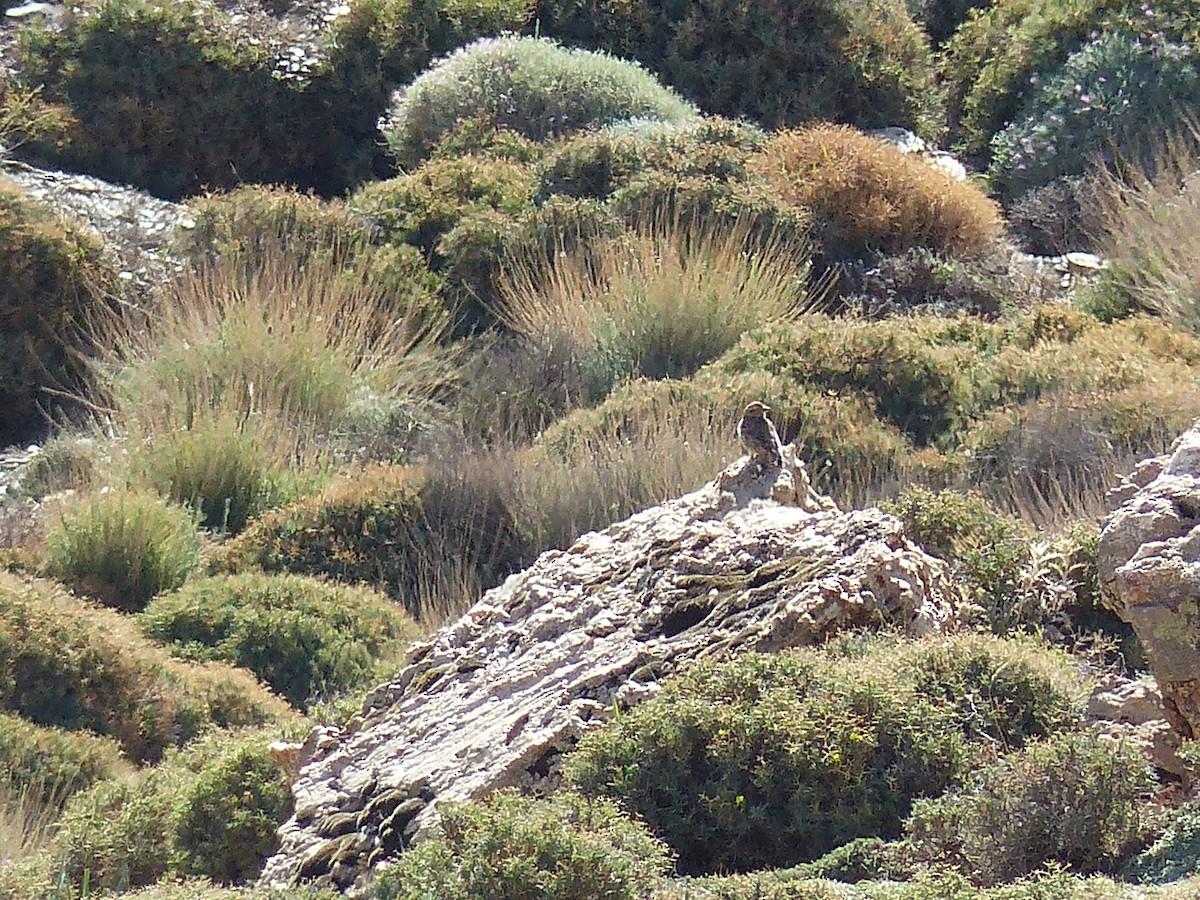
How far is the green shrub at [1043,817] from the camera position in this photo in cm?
315

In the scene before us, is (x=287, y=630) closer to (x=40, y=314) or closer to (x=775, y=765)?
(x=775, y=765)

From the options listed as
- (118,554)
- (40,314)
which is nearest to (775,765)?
(118,554)

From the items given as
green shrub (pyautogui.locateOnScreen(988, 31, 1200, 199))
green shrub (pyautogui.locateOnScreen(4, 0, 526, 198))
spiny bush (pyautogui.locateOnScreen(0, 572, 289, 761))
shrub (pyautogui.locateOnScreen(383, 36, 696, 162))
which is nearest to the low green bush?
spiny bush (pyautogui.locateOnScreen(0, 572, 289, 761))

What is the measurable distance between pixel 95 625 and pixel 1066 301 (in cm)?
694

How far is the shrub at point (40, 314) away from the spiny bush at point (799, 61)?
6.70 meters

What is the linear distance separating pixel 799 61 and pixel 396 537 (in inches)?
347

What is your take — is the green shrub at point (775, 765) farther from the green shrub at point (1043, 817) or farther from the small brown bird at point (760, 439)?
the small brown bird at point (760, 439)

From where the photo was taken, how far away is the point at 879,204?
1202 centimetres

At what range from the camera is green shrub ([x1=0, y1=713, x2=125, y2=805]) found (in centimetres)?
636

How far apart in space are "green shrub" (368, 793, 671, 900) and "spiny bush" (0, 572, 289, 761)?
3.88 meters

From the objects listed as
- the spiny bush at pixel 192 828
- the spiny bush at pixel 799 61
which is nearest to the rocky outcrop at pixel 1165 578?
the spiny bush at pixel 192 828

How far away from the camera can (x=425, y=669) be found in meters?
4.82

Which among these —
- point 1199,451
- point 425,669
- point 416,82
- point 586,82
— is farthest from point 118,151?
point 1199,451

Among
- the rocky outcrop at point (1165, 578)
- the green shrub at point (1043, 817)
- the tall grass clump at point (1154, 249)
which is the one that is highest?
the rocky outcrop at point (1165, 578)
